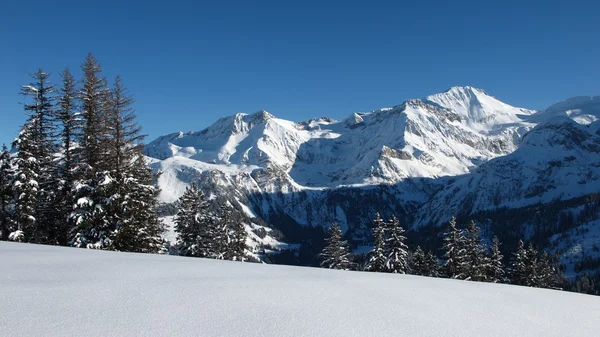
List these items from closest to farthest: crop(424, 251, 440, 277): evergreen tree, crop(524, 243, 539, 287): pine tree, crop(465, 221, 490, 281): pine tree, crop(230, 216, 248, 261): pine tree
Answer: crop(230, 216, 248, 261): pine tree
crop(465, 221, 490, 281): pine tree
crop(524, 243, 539, 287): pine tree
crop(424, 251, 440, 277): evergreen tree

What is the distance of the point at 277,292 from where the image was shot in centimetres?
779

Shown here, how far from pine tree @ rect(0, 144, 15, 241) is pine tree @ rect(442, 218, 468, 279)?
3642cm

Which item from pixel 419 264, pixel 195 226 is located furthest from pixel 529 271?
pixel 195 226

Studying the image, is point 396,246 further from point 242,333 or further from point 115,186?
point 242,333

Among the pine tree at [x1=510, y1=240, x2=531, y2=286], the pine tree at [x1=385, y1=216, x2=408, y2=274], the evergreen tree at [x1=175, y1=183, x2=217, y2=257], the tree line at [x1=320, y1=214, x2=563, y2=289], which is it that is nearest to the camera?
the evergreen tree at [x1=175, y1=183, x2=217, y2=257]

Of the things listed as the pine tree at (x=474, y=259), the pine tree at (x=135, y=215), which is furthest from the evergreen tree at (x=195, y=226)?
the pine tree at (x=474, y=259)

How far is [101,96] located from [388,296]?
22799mm

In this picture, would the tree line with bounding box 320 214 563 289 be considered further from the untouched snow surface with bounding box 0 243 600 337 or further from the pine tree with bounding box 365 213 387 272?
the untouched snow surface with bounding box 0 243 600 337

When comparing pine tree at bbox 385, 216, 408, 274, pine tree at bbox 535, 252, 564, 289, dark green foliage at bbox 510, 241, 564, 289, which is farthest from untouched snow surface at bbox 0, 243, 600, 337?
pine tree at bbox 535, 252, 564, 289

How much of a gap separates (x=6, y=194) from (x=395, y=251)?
104ft

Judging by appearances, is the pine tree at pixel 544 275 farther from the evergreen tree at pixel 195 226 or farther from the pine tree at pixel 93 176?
the pine tree at pixel 93 176

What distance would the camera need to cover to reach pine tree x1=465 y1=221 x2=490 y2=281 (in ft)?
121

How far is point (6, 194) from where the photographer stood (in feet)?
82.7

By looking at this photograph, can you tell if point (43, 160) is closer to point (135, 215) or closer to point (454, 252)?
point (135, 215)
